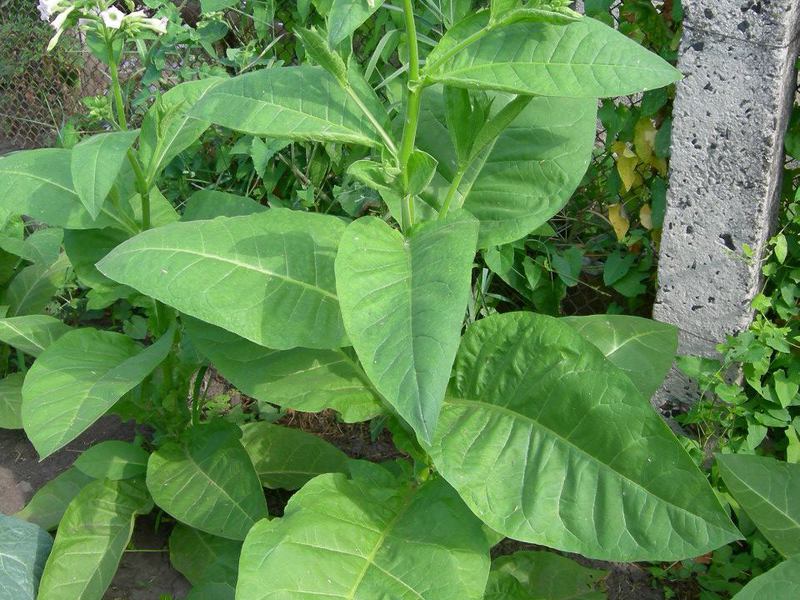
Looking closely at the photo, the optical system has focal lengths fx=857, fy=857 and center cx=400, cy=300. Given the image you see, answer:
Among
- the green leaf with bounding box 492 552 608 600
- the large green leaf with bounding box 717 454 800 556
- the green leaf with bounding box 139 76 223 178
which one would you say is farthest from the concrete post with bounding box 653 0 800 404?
the green leaf with bounding box 139 76 223 178

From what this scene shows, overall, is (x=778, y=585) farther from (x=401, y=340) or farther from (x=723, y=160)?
(x=723, y=160)

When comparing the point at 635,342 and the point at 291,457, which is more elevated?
the point at 635,342

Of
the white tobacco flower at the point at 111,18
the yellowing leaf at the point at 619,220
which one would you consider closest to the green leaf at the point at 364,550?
the yellowing leaf at the point at 619,220

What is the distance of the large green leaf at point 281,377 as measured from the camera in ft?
7.03

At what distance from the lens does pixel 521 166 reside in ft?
7.27

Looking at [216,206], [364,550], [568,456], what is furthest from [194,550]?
[568,456]

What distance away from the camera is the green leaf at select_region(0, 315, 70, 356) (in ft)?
8.61

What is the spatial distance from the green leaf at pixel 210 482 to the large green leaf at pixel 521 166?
979 mm

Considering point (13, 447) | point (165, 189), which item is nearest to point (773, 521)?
point (13, 447)

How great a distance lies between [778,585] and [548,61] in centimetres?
123

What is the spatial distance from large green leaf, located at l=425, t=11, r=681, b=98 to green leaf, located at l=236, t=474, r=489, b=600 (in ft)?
3.15

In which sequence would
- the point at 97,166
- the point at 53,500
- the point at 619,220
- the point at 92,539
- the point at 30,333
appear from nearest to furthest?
1. the point at 97,166
2. the point at 92,539
3. the point at 30,333
4. the point at 53,500
5. the point at 619,220

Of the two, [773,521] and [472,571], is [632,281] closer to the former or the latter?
[773,521]

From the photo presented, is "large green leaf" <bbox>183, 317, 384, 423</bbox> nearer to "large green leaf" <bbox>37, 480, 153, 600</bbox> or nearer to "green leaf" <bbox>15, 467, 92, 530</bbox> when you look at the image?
"large green leaf" <bbox>37, 480, 153, 600</bbox>
